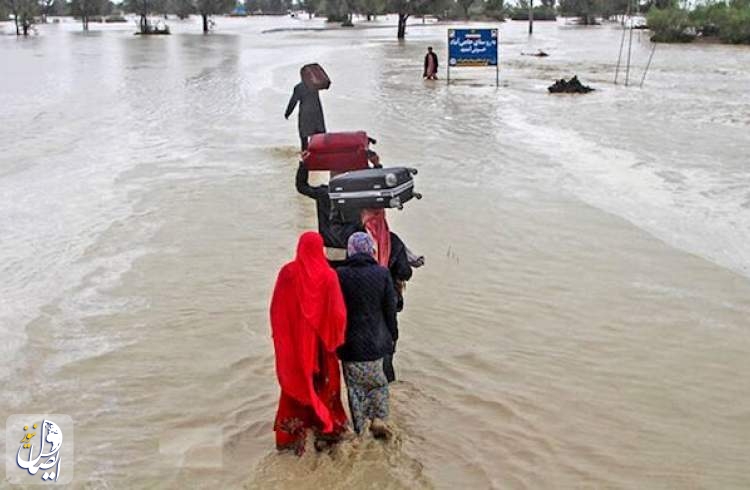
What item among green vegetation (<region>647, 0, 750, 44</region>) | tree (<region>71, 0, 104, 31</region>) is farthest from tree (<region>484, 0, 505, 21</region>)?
green vegetation (<region>647, 0, 750, 44</region>)

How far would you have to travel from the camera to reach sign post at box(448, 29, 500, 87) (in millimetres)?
26250

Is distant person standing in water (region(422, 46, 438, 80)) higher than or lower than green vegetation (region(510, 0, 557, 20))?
lower

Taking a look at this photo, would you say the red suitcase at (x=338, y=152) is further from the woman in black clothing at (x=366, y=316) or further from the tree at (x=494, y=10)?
the tree at (x=494, y=10)

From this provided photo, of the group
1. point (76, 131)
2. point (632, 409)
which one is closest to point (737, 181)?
point (632, 409)

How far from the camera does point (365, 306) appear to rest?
4395 millimetres

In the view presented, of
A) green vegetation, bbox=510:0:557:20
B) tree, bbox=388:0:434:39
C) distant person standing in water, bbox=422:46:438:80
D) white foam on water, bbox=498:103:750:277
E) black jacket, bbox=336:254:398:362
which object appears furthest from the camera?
green vegetation, bbox=510:0:557:20

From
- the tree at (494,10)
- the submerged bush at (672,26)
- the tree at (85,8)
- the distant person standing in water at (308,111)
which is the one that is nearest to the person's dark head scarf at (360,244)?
the distant person standing in water at (308,111)

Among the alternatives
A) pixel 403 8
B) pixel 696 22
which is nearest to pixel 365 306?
pixel 696 22

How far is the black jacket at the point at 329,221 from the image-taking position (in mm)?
4961

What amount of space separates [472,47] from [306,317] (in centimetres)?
2380

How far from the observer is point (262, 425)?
208 inches

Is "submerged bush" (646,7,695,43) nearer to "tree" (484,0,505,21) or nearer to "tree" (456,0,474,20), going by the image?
"tree" (456,0,474,20)

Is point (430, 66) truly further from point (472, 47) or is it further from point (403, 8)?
point (403, 8)

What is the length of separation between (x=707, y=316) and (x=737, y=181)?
643 centimetres
